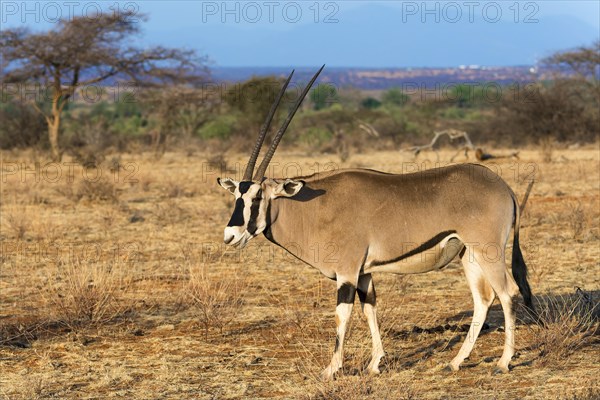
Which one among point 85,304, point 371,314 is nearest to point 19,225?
point 85,304

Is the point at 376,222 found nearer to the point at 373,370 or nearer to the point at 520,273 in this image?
the point at 373,370

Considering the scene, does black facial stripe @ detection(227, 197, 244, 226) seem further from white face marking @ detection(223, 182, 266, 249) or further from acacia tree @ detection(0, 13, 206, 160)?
acacia tree @ detection(0, 13, 206, 160)

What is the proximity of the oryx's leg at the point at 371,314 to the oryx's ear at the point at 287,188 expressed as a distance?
86 cm

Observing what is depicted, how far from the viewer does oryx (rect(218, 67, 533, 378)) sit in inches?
253

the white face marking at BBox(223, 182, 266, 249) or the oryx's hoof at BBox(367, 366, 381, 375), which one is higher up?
the white face marking at BBox(223, 182, 266, 249)

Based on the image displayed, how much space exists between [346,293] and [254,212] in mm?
866

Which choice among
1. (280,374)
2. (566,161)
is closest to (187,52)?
(566,161)

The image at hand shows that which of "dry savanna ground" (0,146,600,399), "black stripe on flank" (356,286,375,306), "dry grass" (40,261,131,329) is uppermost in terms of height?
"black stripe on flank" (356,286,375,306)

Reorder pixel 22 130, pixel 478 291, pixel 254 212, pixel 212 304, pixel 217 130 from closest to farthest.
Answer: pixel 254 212, pixel 478 291, pixel 212 304, pixel 22 130, pixel 217 130

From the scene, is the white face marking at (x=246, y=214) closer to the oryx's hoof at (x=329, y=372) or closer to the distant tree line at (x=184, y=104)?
the oryx's hoof at (x=329, y=372)

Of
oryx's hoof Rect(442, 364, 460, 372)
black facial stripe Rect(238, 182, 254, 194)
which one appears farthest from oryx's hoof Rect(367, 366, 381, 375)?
black facial stripe Rect(238, 182, 254, 194)

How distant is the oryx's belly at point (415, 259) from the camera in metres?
6.49

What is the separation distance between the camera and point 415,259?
6.52 meters

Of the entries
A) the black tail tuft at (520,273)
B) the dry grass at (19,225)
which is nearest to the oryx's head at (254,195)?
the black tail tuft at (520,273)
